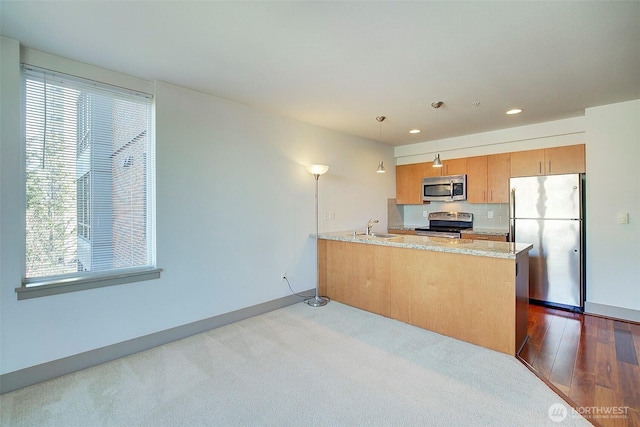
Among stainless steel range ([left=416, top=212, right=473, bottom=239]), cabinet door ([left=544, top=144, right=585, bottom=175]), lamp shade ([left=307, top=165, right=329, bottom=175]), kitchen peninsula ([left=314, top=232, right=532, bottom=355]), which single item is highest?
cabinet door ([left=544, top=144, right=585, bottom=175])

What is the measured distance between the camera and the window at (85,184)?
A: 2186 mm

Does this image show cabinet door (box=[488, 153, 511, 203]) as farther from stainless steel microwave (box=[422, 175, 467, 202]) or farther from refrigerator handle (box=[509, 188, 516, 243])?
stainless steel microwave (box=[422, 175, 467, 202])

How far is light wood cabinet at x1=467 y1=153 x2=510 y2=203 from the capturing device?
14.2ft

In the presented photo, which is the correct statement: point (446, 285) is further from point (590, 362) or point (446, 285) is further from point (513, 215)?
point (513, 215)

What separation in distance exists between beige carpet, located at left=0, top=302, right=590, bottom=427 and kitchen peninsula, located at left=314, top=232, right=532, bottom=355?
196mm

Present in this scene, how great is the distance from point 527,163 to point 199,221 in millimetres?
4388

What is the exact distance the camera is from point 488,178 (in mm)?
4500

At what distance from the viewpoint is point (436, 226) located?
531cm

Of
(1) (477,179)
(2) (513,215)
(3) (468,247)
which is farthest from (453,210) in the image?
(3) (468,247)

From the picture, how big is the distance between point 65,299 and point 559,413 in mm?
3542

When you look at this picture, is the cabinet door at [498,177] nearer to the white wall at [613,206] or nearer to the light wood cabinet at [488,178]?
the light wood cabinet at [488,178]

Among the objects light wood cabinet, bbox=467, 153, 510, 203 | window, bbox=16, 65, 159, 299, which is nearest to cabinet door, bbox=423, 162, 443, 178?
light wood cabinet, bbox=467, 153, 510, 203

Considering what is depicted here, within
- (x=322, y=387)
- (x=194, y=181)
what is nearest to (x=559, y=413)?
(x=322, y=387)

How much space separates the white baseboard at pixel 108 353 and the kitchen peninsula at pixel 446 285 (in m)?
1.36
